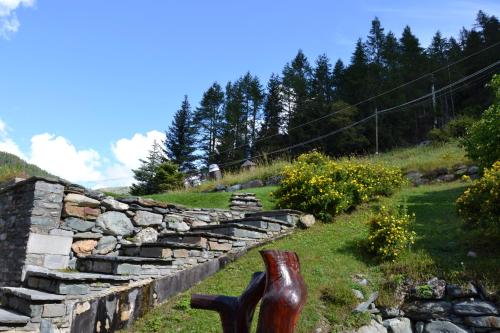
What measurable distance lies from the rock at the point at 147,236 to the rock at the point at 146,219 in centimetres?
10

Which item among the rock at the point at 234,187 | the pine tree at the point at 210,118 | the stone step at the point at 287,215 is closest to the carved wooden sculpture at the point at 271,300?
the stone step at the point at 287,215

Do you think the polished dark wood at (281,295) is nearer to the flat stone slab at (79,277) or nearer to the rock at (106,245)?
the flat stone slab at (79,277)

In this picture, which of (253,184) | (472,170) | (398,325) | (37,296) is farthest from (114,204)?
(472,170)

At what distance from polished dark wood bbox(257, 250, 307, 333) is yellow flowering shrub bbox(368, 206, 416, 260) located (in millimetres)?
4995

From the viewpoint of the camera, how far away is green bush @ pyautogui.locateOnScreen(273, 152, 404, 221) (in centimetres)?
790

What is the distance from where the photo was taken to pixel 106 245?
679 centimetres

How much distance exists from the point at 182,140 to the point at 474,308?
35964 millimetres

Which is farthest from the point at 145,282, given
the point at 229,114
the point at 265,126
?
the point at 229,114

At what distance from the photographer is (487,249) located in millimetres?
→ 5961

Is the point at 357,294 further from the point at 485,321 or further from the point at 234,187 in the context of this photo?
Answer: the point at 234,187

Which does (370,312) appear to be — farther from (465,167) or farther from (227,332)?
(465,167)

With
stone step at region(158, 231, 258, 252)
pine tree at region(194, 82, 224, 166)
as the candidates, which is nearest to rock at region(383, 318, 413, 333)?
stone step at region(158, 231, 258, 252)

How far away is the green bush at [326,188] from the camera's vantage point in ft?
25.9

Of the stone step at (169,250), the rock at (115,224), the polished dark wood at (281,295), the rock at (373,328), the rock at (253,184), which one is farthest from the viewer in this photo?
the rock at (253,184)
